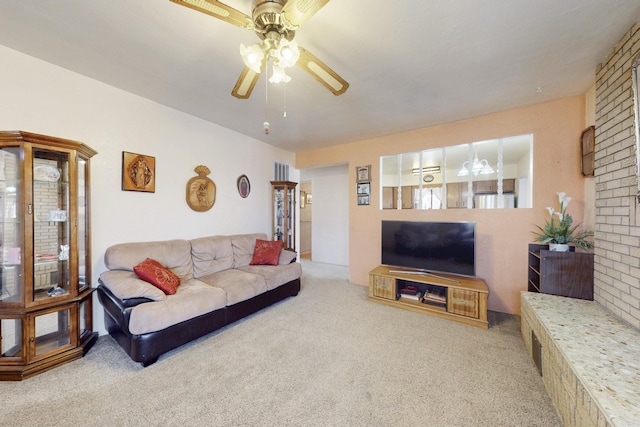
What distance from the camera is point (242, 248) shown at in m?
3.53

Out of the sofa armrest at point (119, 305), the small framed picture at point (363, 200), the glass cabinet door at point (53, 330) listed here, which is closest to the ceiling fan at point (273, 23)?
the sofa armrest at point (119, 305)

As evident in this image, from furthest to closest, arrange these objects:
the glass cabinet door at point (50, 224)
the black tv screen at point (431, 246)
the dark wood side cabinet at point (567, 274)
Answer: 1. the black tv screen at point (431, 246)
2. the dark wood side cabinet at point (567, 274)
3. the glass cabinet door at point (50, 224)

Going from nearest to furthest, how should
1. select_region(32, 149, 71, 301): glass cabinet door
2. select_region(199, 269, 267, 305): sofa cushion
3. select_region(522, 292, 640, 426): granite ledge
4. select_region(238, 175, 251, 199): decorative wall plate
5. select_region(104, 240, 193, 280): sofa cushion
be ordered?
select_region(522, 292, 640, 426): granite ledge < select_region(32, 149, 71, 301): glass cabinet door < select_region(104, 240, 193, 280): sofa cushion < select_region(199, 269, 267, 305): sofa cushion < select_region(238, 175, 251, 199): decorative wall plate

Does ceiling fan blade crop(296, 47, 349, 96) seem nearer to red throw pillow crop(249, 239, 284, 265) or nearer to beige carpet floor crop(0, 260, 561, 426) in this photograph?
beige carpet floor crop(0, 260, 561, 426)

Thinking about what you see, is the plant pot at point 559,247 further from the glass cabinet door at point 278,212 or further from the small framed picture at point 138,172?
the small framed picture at point 138,172

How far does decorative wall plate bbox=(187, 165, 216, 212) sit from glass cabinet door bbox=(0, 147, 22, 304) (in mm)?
1465

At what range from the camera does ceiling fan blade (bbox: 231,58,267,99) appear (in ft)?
4.78

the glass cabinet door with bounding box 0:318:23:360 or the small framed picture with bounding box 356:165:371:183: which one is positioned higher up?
the small framed picture with bounding box 356:165:371:183

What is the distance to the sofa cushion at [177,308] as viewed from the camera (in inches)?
73.9

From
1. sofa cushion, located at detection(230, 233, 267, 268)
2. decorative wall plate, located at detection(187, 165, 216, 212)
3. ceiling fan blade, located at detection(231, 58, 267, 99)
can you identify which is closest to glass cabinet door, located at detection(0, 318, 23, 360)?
decorative wall plate, located at detection(187, 165, 216, 212)

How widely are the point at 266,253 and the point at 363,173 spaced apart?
6.79 feet

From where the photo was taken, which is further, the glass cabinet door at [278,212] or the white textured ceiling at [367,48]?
the glass cabinet door at [278,212]

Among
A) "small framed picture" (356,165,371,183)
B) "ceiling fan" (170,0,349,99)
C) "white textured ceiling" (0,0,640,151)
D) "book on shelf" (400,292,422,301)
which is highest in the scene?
"white textured ceiling" (0,0,640,151)

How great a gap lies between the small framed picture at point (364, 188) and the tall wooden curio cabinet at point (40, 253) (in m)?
3.42
